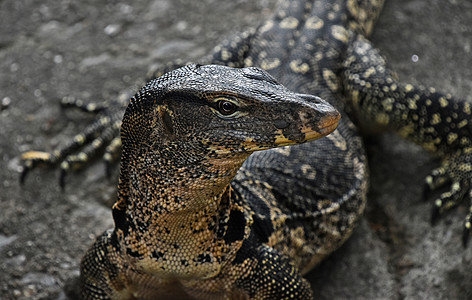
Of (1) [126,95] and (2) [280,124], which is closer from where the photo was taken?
(2) [280,124]

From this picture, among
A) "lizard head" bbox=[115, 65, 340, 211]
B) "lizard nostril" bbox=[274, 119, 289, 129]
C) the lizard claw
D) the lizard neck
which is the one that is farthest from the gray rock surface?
"lizard nostril" bbox=[274, 119, 289, 129]

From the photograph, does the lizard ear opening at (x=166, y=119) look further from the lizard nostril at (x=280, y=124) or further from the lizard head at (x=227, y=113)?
the lizard nostril at (x=280, y=124)

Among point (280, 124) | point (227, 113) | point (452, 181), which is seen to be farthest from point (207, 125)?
point (452, 181)

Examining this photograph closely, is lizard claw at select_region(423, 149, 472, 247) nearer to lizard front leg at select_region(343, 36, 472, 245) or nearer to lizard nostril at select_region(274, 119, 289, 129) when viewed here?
lizard front leg at select_region(343, 36, 472, 245)

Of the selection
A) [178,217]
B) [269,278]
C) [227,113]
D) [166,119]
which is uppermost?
[227,113]

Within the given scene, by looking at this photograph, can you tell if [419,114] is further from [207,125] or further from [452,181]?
[207,125]

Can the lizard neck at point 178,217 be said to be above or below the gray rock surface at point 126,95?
above

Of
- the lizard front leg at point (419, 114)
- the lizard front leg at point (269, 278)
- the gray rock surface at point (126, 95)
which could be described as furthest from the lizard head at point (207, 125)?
the lizard front leg at point (419, 114)
